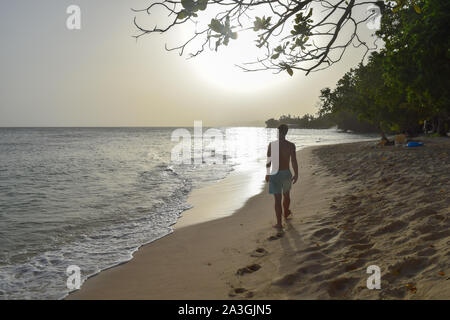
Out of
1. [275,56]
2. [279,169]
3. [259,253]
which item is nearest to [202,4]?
[275,56]

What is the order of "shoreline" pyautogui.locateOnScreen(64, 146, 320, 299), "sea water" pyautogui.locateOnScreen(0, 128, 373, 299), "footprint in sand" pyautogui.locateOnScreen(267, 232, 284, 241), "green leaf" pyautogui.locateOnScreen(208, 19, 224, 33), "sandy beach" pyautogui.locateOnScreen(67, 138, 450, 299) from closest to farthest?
1. "green leaf" pyautogui.locateOnScreen(208, 19, 224, 33)
2. "sandy beach" pyautogui.locateOnScreen(67, 138, 450, 299)
3. "shoreline" pyautogui.locateOnScreen(64, 146, 320, 299)
4. "sea water" pyautogui.locateOnScreen(0, 128, 373, 299)
5. "footprint in sand" pyautogui.locateOnScreen(267, 232, 284, 241)

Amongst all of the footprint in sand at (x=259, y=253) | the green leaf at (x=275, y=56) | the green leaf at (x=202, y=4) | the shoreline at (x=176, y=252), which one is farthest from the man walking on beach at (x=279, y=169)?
the green leaf at (x=202, y=4)

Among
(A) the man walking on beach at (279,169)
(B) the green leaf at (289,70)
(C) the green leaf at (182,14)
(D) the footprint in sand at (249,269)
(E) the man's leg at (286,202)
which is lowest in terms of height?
(D) the footprint in sand at (249,269)

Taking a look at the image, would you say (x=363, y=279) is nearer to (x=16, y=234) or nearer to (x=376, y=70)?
(x=16, y=234)

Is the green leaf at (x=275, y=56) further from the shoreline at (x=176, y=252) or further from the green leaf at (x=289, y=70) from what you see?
the shoreline at (x=176, y=252)

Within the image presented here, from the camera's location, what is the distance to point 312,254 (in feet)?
15.3

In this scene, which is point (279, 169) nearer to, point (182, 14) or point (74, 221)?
point (182, 14)

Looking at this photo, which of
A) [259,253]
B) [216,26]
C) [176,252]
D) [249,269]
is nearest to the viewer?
[216,26]

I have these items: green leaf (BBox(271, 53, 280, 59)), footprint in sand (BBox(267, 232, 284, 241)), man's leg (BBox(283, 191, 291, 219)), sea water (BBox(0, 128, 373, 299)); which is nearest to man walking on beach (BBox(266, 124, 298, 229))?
man's leg (BBox(283, 191, 291, 219))

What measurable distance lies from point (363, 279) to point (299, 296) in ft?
2.71

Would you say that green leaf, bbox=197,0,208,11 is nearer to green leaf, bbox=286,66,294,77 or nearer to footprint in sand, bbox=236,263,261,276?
green leaf, bbox=286,66,294,77

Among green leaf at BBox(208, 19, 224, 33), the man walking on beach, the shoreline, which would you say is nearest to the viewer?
green leaf at BBox(208, 19, 224, 33)

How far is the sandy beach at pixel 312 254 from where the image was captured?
3.72 m

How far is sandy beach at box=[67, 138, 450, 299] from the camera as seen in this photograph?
3.72m
